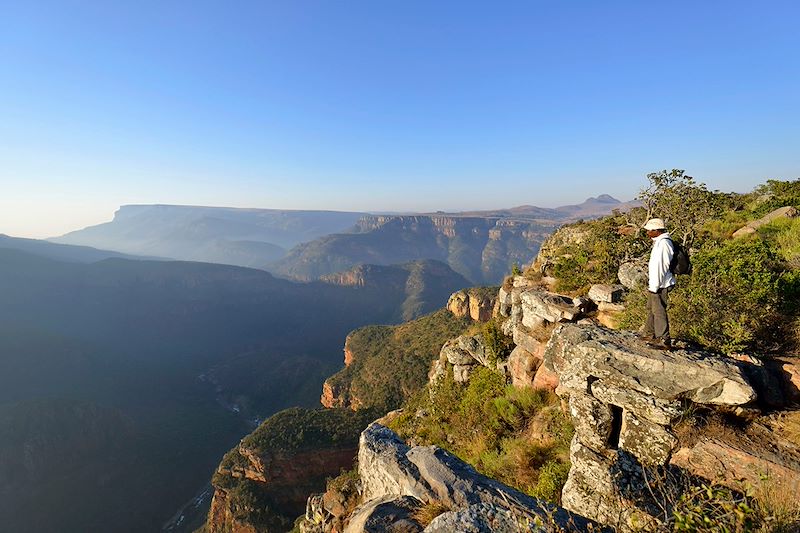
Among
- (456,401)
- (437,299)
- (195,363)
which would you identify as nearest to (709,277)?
(456,401)

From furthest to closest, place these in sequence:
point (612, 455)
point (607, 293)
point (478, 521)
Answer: point (607, 293), point (612, 455), point (478, 521)

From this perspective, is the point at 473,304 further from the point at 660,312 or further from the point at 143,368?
the point at 143,368

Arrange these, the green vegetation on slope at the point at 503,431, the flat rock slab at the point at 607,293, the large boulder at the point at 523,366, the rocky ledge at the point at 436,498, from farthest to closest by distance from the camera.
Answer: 1. the large boulder at the point at 523,366
2. the flat rock slab at the point at 607,293
3. the green vegetation on slope at the point at 503,431
4. the rocky ledge at the point at 436,498

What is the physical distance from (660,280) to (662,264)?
29 cm

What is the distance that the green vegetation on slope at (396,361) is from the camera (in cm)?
4550

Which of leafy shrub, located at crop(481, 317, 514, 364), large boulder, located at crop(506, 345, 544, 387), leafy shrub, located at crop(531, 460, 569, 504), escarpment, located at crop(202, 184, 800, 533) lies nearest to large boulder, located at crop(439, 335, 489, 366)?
leafy shrub, located at crop(481, 317, 514, 364)

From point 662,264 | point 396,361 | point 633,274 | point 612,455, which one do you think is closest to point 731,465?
point 612,455

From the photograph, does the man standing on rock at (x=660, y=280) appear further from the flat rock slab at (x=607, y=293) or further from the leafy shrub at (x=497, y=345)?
the leafy shrub at (x=497, y=345)

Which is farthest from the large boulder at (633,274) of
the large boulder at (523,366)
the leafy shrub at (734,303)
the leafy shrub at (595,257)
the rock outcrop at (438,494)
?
the rock outcrop at (438,494)

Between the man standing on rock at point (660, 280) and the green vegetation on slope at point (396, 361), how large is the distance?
4003cm

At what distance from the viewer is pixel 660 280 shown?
19.4 ft

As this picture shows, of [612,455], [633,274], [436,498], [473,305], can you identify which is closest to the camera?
[436,498]

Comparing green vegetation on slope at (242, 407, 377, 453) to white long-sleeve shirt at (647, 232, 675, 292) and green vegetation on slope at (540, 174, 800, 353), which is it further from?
white long-sleeve shirt at (647, 232, 675, 292)

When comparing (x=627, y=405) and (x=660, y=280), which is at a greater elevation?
(x=660, y=280)
